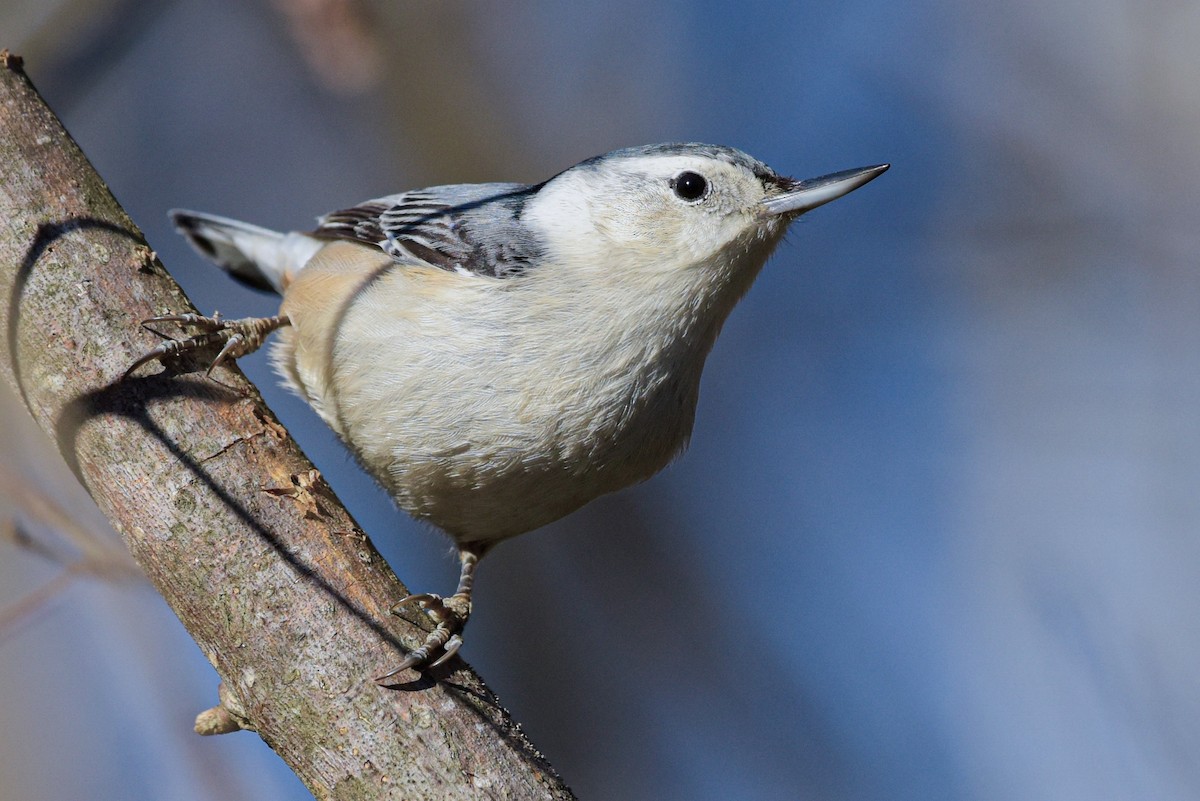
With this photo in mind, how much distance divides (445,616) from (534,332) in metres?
0.65

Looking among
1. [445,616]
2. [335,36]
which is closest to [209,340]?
[445,616]

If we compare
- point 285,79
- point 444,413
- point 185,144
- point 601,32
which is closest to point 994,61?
point 601,32

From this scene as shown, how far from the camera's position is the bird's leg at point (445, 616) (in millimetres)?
1799

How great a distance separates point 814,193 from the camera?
7.97 feet

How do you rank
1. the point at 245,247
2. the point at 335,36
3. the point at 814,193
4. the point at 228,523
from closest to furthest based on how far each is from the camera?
the point at 228,523
the point at 814,193
the point at 335,36
the point at 245,247

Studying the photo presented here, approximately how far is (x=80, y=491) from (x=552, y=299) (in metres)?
1.06

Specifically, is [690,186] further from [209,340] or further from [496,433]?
[209,340]

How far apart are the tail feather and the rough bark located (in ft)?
4.06

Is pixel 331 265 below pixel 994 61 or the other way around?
the other way around

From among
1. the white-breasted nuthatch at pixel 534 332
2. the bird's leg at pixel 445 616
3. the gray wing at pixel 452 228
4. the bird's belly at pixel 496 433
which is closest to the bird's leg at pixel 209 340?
the white-breasted nuthatch at pixel 534 332

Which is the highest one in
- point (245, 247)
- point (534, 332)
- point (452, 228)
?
→ point (245, 247)

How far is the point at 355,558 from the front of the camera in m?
1.89

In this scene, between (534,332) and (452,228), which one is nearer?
(534,332)

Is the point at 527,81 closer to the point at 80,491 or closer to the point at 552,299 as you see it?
the point at 552,299
